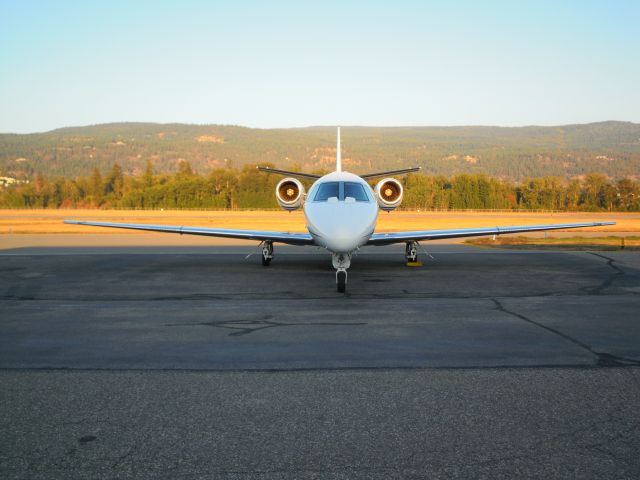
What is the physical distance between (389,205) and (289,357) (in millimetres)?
13218

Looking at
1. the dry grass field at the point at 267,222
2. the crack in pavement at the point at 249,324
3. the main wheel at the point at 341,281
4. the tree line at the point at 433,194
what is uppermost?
the crack in pavement at the point at 249,324

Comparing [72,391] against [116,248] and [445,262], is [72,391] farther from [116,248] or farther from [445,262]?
[116,248]

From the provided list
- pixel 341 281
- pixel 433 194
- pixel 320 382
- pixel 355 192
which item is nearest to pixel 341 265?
pixel 341 281

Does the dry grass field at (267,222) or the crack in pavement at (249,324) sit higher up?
the crack in pavement at (249,324)

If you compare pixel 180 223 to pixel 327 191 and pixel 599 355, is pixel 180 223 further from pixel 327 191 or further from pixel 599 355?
pixel 599 355

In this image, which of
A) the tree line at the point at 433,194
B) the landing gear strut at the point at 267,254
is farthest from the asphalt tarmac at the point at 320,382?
the tree line at the point at 433,194

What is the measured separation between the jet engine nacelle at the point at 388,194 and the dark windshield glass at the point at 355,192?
417 centimetres

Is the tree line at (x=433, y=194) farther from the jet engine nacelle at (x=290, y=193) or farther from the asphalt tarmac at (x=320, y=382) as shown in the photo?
the asphalt tarmac at (x=320, y=382)

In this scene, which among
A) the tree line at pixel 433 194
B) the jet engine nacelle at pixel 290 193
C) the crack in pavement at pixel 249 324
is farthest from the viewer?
the tree line at pixel 433 194

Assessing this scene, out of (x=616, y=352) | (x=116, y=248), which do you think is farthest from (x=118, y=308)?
(x=116, y=248)

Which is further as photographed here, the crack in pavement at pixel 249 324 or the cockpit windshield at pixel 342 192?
the cockpit windshield at pixel 342 192

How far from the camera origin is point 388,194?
20484 millimetres

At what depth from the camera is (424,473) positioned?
422cm

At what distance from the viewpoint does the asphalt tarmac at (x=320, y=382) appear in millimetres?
4473
